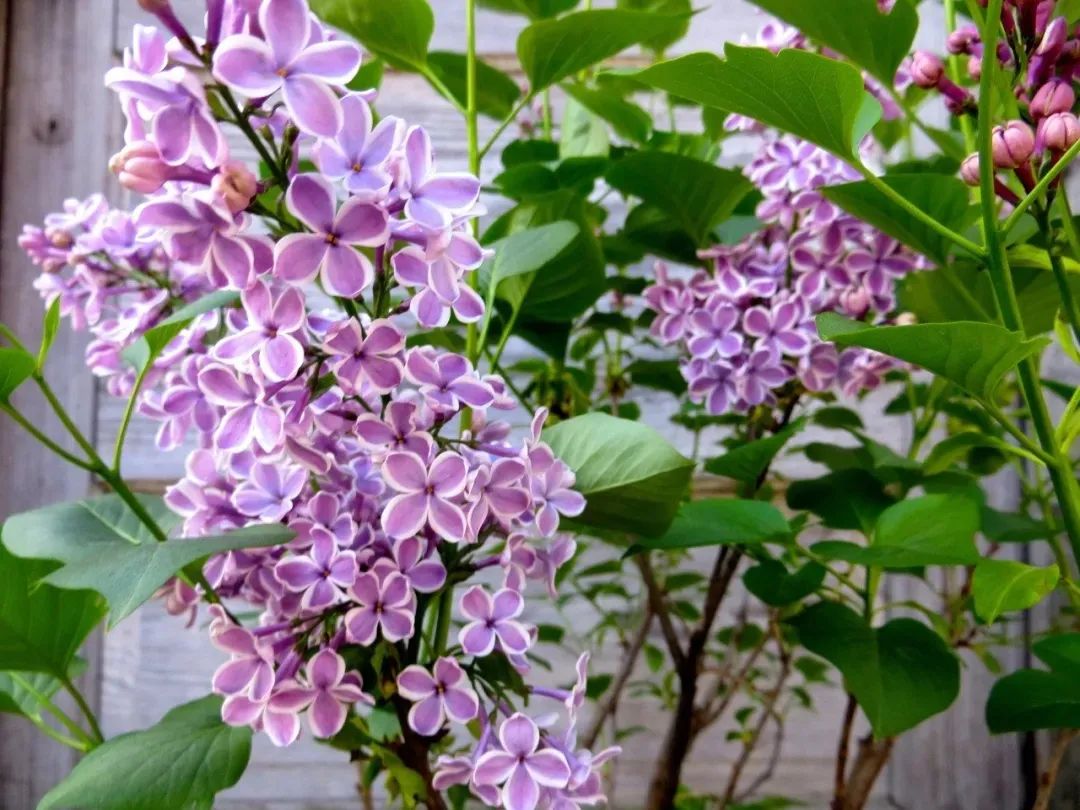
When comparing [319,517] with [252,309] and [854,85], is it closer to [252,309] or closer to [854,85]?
[252,309]

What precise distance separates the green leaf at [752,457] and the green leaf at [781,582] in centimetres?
6

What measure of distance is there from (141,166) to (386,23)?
26 cm

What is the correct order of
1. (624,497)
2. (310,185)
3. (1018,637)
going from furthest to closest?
(1018,637)
(624,497)
(310,185)

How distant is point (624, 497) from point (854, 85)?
21 centimetres

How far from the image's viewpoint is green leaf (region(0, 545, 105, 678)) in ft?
1.53

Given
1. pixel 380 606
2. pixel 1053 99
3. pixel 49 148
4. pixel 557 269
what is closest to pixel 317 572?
pixel 380 606

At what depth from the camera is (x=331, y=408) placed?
38 cm

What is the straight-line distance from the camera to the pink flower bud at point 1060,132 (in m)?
0.37

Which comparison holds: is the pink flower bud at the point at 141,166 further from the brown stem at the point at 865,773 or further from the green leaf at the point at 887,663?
the brown stem at the point at 865,773

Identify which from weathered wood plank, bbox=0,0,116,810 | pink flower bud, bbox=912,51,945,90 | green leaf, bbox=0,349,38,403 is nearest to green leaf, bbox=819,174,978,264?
pink flower bud, bbox=912,51,945,90

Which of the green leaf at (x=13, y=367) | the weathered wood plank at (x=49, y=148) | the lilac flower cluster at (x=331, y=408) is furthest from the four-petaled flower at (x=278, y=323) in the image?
the weathered wood plank at (x=49, y=148)

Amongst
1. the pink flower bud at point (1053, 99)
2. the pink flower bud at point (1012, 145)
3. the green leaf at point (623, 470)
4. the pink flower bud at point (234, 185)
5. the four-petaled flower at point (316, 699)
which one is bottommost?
the four-petaled flower at point (316, 699)

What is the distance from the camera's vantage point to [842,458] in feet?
2.37

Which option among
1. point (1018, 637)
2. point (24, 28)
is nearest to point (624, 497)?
point (1018, 637)
